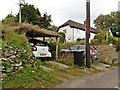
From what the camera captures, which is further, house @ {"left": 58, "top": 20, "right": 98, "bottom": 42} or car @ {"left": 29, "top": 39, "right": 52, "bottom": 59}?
house @ {"left": 58, "top": 20, "right": 98, "bottom": 42}

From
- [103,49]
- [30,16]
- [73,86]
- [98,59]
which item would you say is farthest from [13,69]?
[30,16]

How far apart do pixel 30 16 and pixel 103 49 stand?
1932 centimetres

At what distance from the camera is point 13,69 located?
10484mm

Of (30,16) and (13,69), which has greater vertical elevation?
(30,16)

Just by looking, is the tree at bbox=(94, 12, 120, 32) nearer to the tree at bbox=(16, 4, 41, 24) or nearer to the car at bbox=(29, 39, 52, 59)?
the tree at bbox=(16, 4, 41, 24)

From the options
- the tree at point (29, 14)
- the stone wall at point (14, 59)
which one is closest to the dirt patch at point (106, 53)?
the stone wall at point (14, 59)

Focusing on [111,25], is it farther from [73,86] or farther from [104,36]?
[73,86]

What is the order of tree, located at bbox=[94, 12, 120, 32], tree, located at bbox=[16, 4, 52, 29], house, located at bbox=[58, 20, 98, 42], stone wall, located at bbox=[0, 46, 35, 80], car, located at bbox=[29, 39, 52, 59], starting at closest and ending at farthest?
stone wall, located at bbox=[0, 46, 35, 80]
car, located at bbox=[29, 39, 52, 59]
tree, located at bbox=[16, 4, 52, 29]
house, located at bbox=[58, 20, 98, 42]
tree, located at bbox=[94, 12, 120, 32]

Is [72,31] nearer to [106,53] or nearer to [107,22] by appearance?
[107,22]

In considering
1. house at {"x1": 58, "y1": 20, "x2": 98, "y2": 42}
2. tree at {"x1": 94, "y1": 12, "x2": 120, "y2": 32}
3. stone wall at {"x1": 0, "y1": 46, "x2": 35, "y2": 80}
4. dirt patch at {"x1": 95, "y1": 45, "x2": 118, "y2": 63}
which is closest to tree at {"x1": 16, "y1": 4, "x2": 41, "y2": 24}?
house at {"x1": 58, "y1": 20, "x2": 98, "y2": 42}

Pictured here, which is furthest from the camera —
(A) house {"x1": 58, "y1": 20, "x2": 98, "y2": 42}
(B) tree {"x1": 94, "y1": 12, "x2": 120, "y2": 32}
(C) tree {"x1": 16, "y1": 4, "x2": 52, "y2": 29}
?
(B) tree {"x1": 94, "y1": 12, "x2": 120, "y2": 32}

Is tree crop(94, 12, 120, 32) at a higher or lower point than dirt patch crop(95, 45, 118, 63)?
higher

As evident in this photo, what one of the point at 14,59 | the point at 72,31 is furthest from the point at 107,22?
the point at 14,59

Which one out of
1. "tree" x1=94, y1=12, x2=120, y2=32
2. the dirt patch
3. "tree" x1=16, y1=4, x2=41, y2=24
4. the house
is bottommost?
the dirt patch
